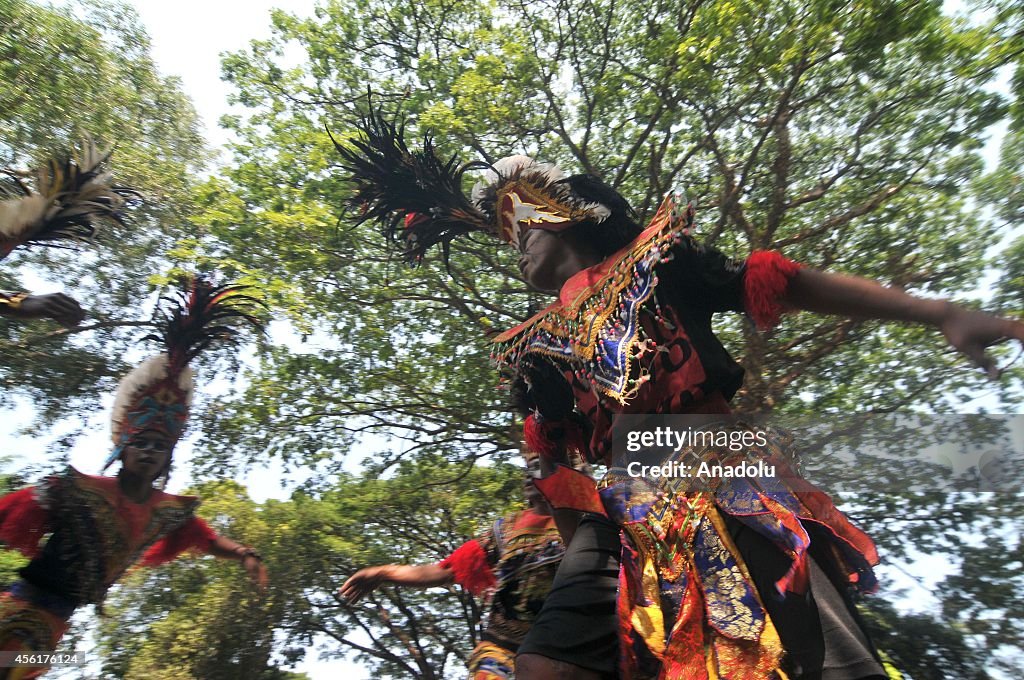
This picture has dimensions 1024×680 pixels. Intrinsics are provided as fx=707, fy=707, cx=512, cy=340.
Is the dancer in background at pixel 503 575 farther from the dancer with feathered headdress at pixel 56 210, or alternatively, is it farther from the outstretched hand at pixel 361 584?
the dancer with feathered headdress at pixel 56 210

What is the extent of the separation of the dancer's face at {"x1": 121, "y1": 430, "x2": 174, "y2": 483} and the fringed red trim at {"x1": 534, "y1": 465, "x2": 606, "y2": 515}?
300cm

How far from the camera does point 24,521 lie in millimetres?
3846

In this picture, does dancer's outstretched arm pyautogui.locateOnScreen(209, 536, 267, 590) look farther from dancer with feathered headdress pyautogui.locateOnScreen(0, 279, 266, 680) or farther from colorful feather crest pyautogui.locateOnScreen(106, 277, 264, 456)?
colorful feather crest pyautogui.locateOnScreen(106, 277, 264, 456)

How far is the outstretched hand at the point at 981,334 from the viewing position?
5.19ft

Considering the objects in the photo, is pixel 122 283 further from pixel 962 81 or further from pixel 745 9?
pixel 962 81

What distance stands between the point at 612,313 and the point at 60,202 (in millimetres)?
3782

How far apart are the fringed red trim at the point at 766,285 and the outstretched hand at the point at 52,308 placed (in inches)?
141

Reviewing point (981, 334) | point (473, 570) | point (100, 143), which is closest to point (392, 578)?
point (473, 570)

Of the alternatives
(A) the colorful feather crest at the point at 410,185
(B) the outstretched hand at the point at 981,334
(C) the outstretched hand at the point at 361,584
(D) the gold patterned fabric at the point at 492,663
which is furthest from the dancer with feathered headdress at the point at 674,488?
(D) the gold patterned fabric at the point at 492,663

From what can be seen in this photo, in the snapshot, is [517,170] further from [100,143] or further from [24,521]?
[100,143]

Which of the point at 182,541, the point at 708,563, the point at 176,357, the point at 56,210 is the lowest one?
the point at 708,563

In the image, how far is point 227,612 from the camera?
6512 mm

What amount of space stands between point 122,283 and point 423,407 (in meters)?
3.23

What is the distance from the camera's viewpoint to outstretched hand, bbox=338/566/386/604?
3.29m
